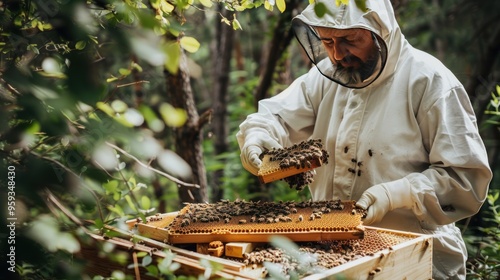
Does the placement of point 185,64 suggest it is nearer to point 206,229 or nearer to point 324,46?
point 324,46

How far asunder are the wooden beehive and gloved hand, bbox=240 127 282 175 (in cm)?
35

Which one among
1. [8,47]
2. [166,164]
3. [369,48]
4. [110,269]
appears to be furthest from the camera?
[369,48]

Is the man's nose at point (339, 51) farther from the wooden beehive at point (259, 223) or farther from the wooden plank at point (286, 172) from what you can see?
the wooden beehive at point (259, 223)

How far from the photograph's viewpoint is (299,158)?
7.25ft

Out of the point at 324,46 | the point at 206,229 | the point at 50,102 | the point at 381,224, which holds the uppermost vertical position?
the point at 50,102

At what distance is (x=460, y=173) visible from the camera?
2389 millimetres

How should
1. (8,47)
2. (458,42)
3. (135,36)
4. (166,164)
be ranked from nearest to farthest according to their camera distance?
(135,36)
(166,164)
(8,47)
(458,42)

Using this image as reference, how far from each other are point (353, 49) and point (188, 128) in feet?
5.33

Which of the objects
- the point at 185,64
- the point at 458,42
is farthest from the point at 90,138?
the point at 458,42

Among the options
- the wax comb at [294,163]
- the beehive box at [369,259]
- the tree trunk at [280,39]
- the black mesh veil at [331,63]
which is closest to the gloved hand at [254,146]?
the wax comb at [294,163]

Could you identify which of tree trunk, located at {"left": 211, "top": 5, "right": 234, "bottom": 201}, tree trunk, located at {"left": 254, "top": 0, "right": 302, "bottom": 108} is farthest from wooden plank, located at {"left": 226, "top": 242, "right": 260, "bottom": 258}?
tree trunk, located at {"left": 211, "top": 5, "right": 234, "bottom": 201}

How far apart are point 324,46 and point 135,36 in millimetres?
2028

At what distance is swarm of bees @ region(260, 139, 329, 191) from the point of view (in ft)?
7.22

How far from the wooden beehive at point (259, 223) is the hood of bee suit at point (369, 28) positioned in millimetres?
698
